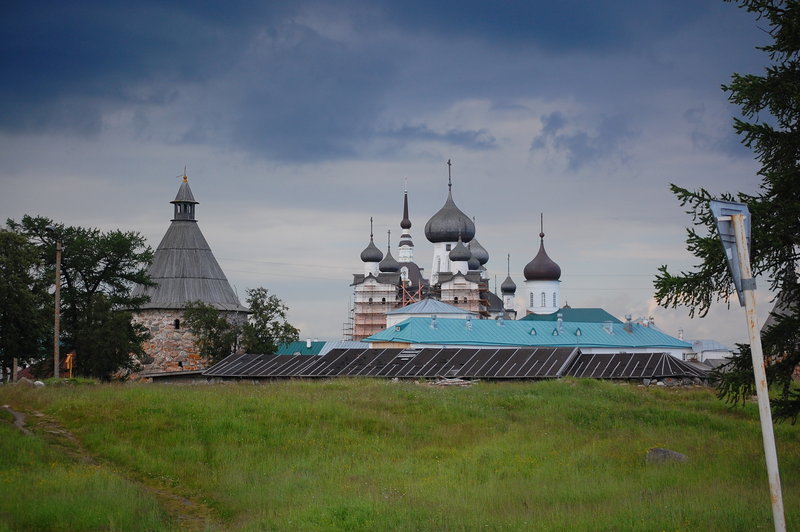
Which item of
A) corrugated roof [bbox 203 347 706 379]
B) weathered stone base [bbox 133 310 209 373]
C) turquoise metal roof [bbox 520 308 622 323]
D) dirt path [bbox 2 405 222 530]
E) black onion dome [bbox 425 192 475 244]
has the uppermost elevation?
black onion dome [bbox 425 192 475 244]

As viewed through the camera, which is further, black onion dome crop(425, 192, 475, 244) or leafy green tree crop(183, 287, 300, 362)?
black onion dome crop(425, 192, 475, 244)

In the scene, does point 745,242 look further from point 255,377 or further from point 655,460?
point 255,377

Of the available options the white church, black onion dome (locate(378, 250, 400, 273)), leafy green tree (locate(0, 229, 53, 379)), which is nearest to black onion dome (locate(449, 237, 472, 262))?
the white church

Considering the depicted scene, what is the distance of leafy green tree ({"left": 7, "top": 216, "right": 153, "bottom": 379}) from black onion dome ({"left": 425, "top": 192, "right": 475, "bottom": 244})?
56478 millimetres

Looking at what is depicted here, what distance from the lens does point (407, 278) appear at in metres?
101

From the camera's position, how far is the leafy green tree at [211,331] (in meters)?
52.6

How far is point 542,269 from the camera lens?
99312 millimetres

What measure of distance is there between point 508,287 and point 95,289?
7260cm

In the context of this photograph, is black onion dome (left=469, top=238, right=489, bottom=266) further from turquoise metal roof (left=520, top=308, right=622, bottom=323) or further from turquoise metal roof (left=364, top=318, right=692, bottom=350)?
turquoise metal roof (left=364, top=318, right=692, bottom=350)

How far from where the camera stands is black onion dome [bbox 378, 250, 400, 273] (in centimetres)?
10088

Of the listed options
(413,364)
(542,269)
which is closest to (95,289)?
(413,364)

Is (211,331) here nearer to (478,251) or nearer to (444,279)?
(444,279)

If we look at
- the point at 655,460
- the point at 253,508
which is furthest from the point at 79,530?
the point at 655,460

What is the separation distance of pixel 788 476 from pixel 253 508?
27.2ft
